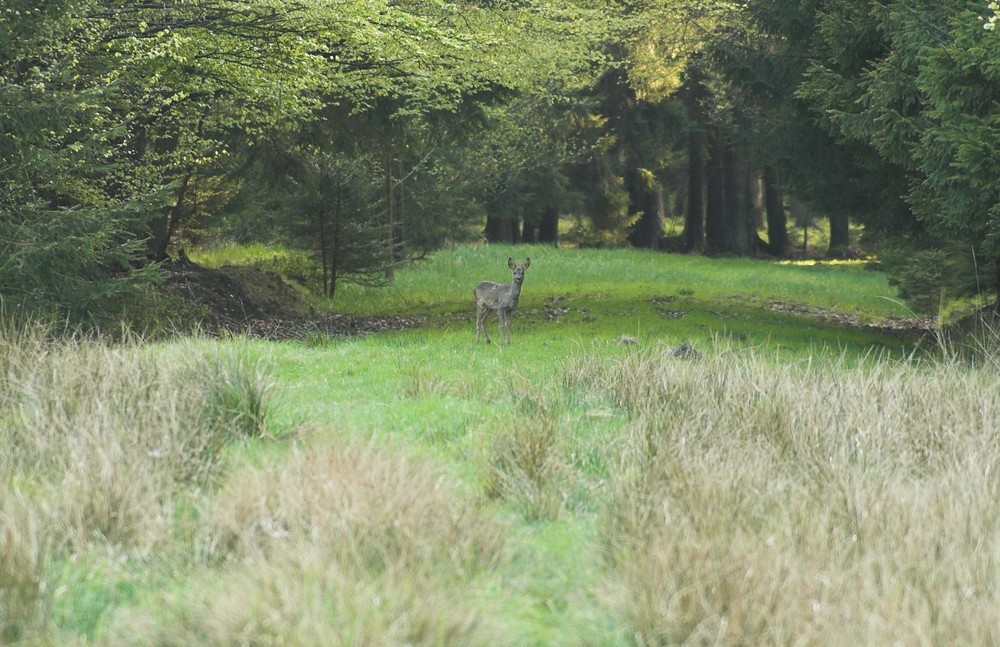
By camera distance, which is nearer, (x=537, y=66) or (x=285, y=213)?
(x=537, y=66)

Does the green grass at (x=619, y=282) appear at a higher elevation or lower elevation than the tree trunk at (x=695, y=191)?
lower

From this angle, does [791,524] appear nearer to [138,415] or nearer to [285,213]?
[138,415]

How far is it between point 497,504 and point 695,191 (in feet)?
118

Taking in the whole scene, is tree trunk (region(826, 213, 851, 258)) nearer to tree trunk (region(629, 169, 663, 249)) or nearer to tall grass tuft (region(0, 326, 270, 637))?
tree trunk (region(629, 169, 663, 249))

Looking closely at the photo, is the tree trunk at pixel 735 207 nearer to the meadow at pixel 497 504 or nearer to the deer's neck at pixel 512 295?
the deer's neck at pixel 512 295

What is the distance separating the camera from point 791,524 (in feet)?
19.0

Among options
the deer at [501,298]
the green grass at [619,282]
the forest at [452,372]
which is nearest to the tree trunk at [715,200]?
the green grass at [619,282]

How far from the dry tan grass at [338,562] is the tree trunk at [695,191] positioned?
35.0m

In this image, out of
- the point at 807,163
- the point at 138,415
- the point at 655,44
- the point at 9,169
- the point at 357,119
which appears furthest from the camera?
the point at 655,44

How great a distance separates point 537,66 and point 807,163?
551 cm

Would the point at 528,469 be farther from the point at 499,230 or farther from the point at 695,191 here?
the point at 499,230

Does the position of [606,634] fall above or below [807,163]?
below

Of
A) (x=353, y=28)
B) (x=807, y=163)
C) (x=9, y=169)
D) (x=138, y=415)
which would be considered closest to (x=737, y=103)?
(x=807, y=163)

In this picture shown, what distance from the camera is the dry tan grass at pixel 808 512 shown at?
4902 millimetres
